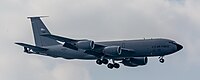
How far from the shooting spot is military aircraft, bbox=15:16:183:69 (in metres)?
108

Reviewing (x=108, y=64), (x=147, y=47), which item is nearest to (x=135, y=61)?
(x=108, y=64)

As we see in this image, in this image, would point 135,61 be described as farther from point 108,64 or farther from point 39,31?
point 39,31

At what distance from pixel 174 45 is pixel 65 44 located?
17.5 meters

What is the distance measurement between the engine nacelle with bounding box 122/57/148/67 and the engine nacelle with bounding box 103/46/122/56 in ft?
35.7

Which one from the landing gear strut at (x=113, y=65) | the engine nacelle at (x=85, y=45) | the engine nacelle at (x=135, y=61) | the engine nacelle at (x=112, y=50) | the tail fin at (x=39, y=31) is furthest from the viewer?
the tail fin at (x=39, y=31)

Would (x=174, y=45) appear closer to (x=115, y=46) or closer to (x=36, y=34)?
(x=115, y=46)

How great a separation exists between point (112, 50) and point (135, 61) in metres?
11.9

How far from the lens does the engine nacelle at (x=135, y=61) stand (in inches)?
4729

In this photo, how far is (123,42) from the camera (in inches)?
4424

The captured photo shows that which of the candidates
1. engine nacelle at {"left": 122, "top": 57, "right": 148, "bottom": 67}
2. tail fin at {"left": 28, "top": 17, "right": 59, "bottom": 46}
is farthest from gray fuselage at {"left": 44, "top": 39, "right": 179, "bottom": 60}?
tail fin at {"left": 28, "top": 17, "right": 59, "bottom": 46}

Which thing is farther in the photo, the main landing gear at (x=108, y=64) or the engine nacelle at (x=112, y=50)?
the main landing gear at (x=108, y=64)

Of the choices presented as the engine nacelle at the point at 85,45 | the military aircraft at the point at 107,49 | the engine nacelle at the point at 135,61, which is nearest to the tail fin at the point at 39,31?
the military aircraft at the point at 107,49

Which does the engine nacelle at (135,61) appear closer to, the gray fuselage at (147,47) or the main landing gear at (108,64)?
the main landing gear at (108,64)

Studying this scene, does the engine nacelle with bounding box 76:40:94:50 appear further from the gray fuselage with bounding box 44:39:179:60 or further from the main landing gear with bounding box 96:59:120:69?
the gray fuselage with bounding box 44:39:179:60
